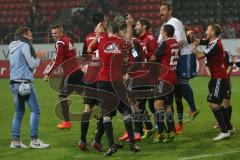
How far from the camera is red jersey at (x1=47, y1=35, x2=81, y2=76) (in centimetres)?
1169

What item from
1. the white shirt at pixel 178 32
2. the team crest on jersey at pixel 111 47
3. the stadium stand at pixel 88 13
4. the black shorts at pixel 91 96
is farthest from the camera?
the stadium stand at pixel 88 13

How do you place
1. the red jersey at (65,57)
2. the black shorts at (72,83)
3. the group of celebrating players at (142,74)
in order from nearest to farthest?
the group of celebrating players at (142,74)
the red jersey at (65,57)
the black shorts at (72,83)

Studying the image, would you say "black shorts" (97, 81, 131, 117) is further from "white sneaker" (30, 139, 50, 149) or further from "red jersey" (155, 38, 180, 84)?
"white sneaker" (30, 139, 50, 149)

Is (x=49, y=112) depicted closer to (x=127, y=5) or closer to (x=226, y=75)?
(x=226, y=75)

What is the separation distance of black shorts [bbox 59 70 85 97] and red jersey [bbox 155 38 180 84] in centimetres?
252

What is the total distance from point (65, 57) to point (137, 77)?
2168 mm

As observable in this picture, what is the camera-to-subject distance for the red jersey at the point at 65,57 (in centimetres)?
1169

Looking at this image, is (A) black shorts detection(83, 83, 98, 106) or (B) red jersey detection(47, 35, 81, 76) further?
(B) red jersey detection(47, 35, 81, 76)

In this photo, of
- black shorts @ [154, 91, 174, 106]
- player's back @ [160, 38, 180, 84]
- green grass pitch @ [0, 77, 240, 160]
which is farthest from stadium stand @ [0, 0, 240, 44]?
player's back @ [160, 38, 180, 84]

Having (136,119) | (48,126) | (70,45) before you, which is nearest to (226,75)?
(136,119)

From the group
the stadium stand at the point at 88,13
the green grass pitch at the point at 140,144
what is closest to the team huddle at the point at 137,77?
the green grass pitch at the point at 140,144

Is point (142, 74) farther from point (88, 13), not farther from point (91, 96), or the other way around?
point (88, 13)

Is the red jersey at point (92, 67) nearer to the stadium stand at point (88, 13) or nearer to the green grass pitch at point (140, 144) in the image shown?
the green grass pitch at point (140, 144)

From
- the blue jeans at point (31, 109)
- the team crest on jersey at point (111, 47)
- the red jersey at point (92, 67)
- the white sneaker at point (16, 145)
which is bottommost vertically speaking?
the white sneaker at point (16, 145)
